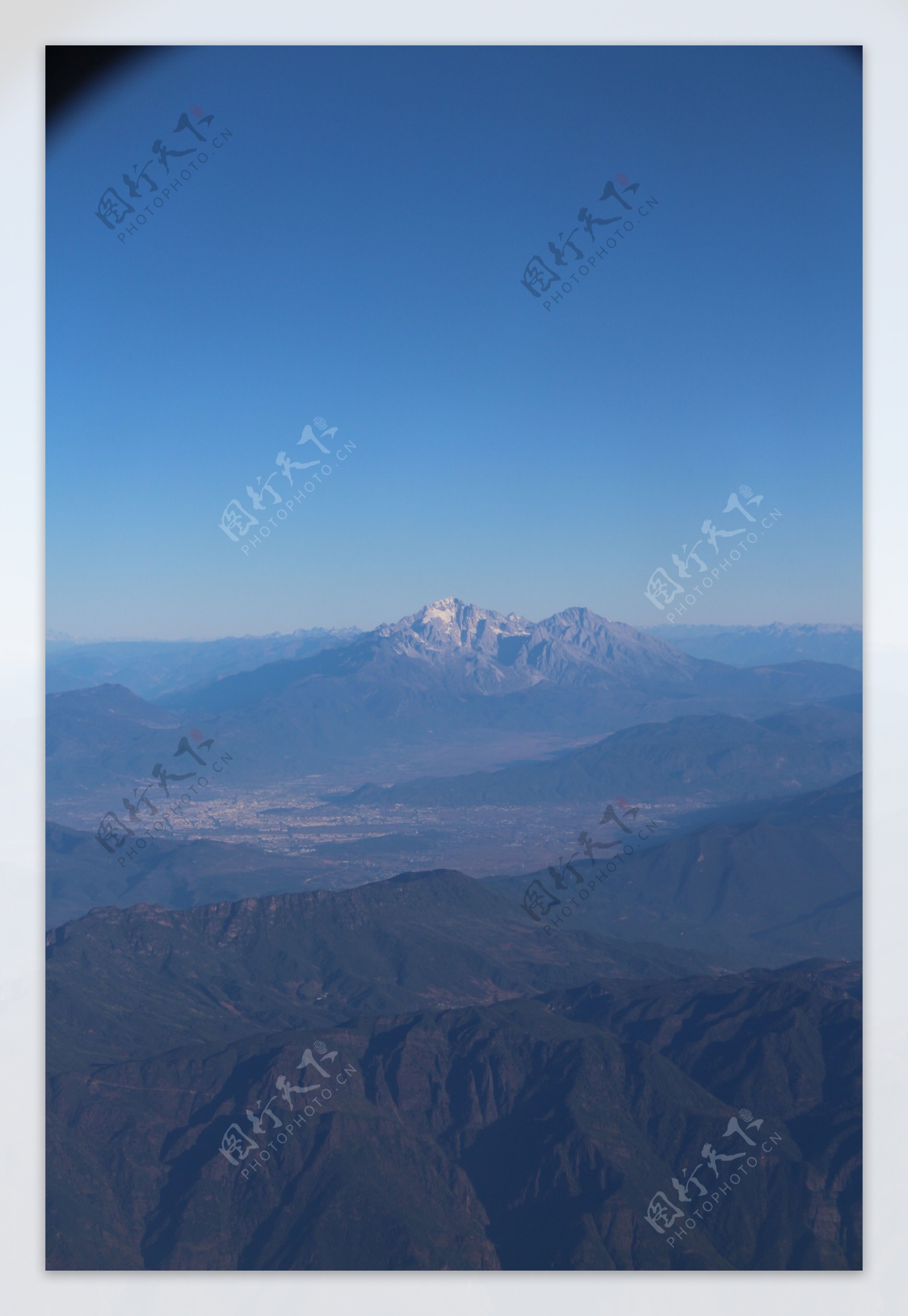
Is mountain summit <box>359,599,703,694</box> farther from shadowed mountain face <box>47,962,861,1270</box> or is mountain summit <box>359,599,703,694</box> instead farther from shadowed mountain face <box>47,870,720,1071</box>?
shadowed mountain face <box>47,962,861,1270</box>

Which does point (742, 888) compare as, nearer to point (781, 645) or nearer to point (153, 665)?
point (781, 645)

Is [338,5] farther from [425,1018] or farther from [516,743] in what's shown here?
[516,743]

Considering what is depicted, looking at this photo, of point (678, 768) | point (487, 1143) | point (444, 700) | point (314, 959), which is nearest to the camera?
point (487, 1143)

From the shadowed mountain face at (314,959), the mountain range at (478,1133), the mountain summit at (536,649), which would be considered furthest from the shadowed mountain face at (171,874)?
the mountain range at (478,1133)

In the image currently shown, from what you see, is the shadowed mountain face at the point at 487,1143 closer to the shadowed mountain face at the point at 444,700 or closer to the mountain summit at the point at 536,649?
the shadowed mountain face at the point at 444,700

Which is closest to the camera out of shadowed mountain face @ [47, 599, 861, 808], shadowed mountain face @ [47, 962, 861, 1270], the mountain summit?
shadowed mountain face @ [47, 962, 861, 1270]

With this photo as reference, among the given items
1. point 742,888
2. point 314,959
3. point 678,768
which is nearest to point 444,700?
point 678,768

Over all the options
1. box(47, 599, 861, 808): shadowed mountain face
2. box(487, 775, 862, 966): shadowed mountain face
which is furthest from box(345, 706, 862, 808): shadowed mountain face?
box(487, 775, 862, 966): shadowed mountain face
